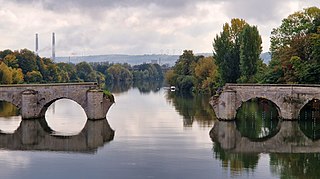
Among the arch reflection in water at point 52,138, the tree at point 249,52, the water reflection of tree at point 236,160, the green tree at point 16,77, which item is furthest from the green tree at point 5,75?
the water reflection of tree at point 236,160

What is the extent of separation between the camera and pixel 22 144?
28938 millimetres

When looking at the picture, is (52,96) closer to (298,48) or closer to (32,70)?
(298,48)

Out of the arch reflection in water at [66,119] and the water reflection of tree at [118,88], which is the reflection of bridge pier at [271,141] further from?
the water reflection of tree at [118,88]

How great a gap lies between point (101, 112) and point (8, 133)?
805 centimetres

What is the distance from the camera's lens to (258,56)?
180 ft

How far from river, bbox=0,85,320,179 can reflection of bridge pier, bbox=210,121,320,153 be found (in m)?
0.62

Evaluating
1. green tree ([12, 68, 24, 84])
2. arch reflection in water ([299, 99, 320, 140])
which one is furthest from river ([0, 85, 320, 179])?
green tree ([12, 68, 24, 84])

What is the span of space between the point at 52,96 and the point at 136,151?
561 inches

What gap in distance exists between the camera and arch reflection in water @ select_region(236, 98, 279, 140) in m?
32.3

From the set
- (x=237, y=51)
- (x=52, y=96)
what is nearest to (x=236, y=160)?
(x=52, y=96)

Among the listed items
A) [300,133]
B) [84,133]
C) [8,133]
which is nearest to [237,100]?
[300,133]

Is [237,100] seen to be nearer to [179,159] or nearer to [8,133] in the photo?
[179,159]

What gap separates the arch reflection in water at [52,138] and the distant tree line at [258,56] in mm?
17434

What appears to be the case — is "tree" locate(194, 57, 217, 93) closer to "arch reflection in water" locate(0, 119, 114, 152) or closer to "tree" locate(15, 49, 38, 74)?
"tree" locate(15, 49, 38, 74)
